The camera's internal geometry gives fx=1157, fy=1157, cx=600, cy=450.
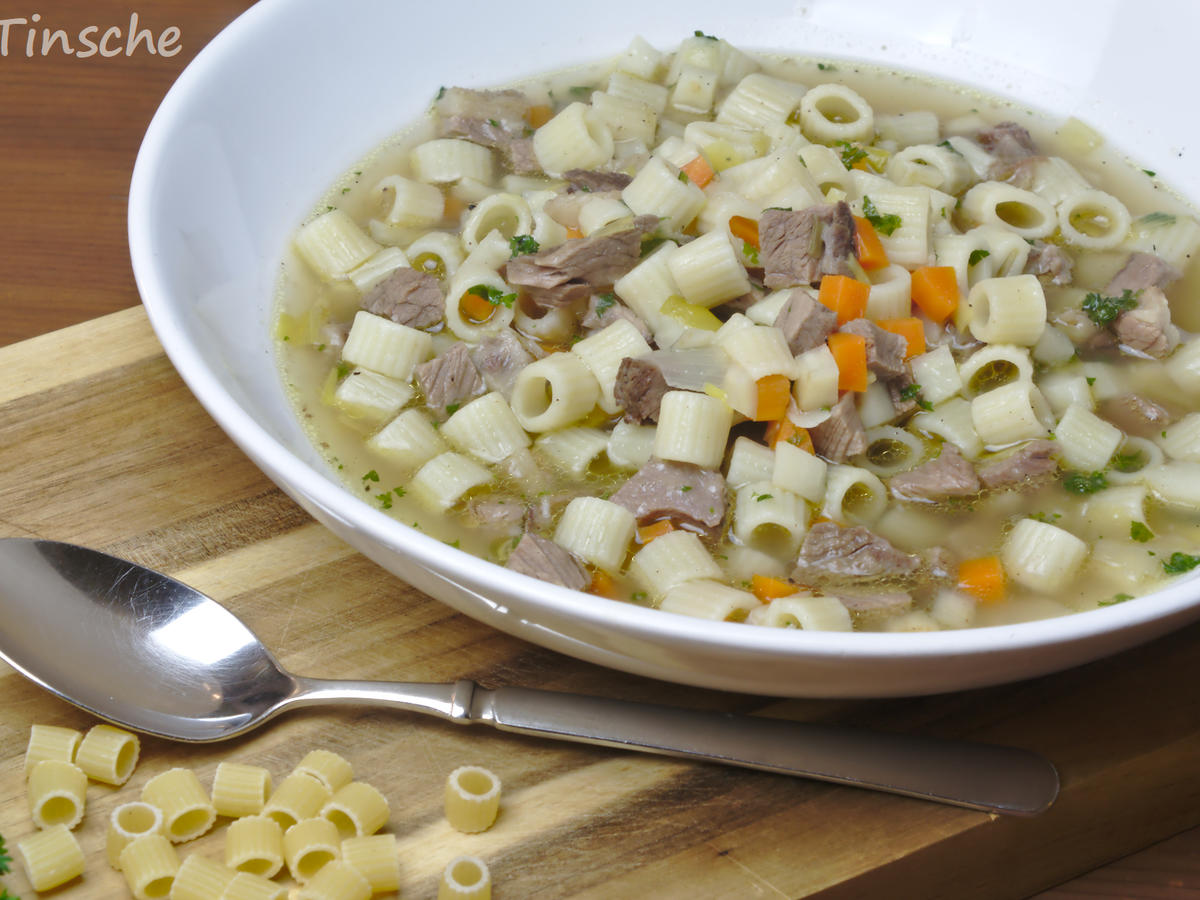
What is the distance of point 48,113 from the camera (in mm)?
4109

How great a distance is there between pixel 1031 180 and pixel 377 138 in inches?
74.9

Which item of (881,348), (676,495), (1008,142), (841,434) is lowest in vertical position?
(676,495)

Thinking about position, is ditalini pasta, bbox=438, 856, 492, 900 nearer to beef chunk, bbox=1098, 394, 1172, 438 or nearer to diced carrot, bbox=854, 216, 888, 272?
diced carrot, bbox=854, 216, 888, 272

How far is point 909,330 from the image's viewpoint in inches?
109

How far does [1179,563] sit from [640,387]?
3.92 ft

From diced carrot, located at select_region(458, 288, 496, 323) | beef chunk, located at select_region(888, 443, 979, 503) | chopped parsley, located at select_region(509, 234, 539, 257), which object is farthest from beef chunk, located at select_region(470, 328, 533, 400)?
beef chunk, located at select_region(888, 443, 979, 503)

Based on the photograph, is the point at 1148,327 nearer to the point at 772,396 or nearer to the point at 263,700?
the point at 772,396

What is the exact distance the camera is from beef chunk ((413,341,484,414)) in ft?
9.00

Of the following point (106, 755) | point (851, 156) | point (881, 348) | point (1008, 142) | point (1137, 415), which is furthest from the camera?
point (1008, 142)

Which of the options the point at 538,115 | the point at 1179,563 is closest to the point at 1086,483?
the point at 1179,563

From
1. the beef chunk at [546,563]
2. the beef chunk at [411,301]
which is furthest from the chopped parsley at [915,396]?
the beef chunk at [411,301]

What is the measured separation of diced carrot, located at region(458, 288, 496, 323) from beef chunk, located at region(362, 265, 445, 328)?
0.06 m

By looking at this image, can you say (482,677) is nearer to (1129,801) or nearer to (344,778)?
(344,778)

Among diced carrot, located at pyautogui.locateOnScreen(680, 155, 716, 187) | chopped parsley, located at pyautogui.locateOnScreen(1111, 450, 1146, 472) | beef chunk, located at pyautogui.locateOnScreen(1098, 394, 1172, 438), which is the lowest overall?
chopped parsley, located at pyautogui.locateOnScreen(1111, 450, 1146, 472)
